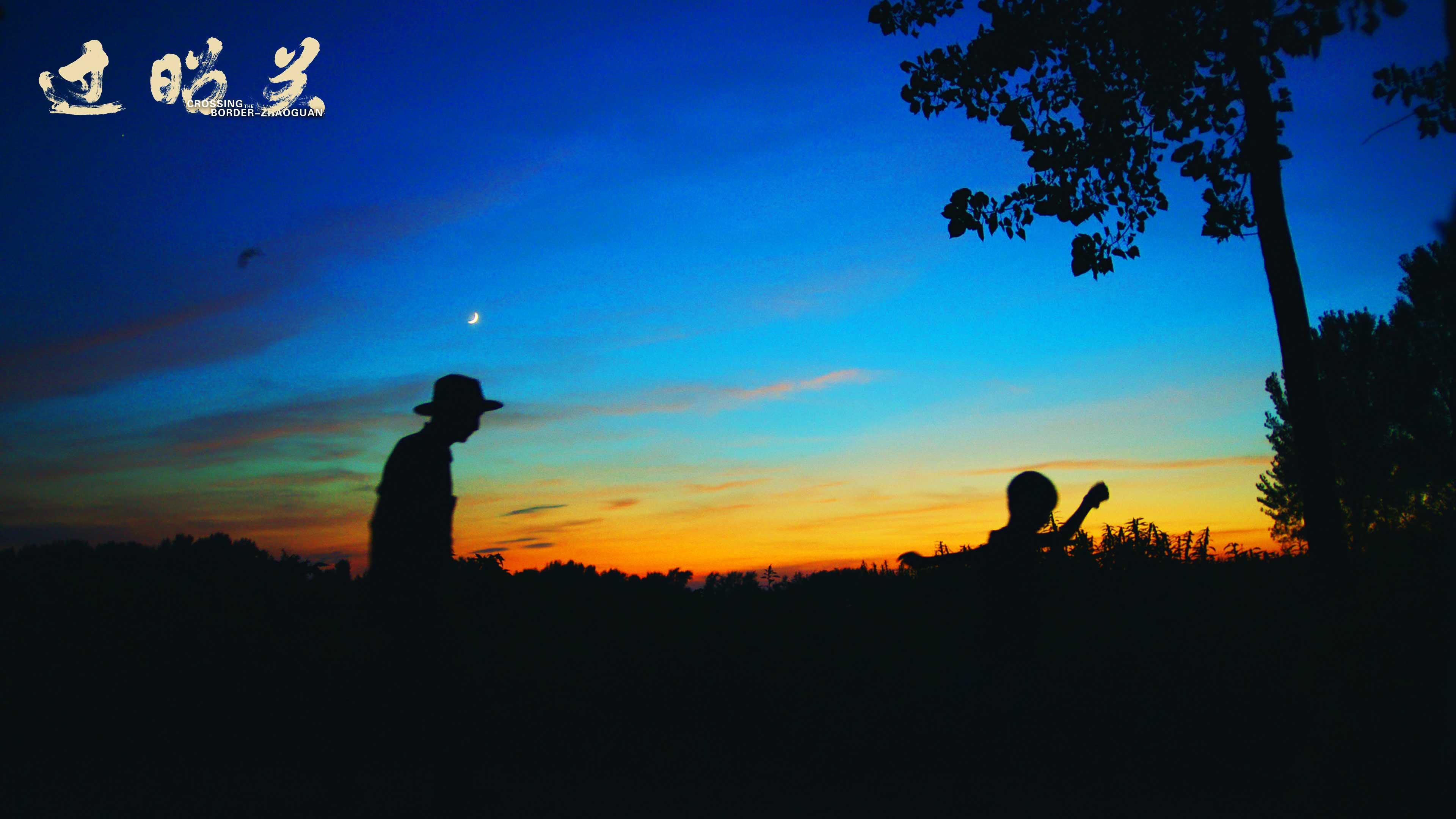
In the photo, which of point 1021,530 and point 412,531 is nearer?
point 412,531

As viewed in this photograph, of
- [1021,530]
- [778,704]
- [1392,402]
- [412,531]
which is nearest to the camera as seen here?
[412,531]

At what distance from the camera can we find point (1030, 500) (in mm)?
5543

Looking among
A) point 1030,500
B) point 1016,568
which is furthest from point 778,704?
point 1030,500

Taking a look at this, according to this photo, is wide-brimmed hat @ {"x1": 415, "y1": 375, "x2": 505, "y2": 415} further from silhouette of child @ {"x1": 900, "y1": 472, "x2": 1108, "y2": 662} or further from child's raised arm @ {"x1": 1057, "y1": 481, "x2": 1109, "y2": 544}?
child's raised arm @ {"x1": 1057, "y1": 481, "x2": 1109, "y2": 544}

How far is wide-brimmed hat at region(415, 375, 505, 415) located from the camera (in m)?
4.57

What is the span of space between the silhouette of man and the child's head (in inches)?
140

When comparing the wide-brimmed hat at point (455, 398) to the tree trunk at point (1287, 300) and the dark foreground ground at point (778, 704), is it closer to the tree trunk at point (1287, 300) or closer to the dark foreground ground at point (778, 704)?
the dark foreground ground at point (778, 704)

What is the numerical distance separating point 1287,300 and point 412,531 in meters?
6.95

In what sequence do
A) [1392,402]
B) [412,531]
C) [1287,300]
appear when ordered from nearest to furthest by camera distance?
[412,531] → [1287,300] → [1392,402]

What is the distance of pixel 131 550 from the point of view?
941 cm

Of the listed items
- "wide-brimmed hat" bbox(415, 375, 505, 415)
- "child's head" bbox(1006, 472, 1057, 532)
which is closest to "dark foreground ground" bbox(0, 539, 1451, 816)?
"child's head" bbox(1006, 472, 1057, 532)

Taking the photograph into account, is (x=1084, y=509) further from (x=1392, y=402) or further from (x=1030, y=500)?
(x=1392, y=402)

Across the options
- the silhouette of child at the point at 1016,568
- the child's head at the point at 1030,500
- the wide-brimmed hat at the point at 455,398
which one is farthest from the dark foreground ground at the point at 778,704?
the wide-brimmed hat at the point at 455,398

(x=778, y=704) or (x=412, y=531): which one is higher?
(x=412, y=531)
